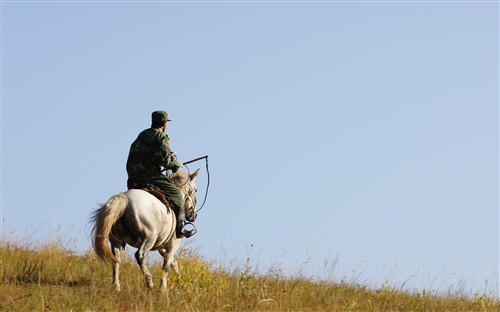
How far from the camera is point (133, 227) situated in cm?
1314

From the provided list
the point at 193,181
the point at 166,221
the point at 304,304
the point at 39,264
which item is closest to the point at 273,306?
the point at 304,304

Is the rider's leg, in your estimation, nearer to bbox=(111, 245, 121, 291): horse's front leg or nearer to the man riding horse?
the man riding horse

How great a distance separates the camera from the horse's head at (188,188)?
14938 mm

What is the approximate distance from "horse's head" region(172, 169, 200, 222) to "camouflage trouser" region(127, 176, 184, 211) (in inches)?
24.9

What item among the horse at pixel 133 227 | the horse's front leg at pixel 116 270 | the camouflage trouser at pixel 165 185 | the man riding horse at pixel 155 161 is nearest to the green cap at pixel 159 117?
the man riding horse at pixel 155 161

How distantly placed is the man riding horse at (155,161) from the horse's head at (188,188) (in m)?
0.64

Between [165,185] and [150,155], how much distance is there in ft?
2.01

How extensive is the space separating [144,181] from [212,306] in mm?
3071

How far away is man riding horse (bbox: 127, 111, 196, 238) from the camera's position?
45.4ft

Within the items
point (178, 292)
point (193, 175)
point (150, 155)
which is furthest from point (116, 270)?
point (193, 175)

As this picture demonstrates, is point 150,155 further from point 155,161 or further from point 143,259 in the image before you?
point 143,259

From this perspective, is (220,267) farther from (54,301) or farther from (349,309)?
(54,301)

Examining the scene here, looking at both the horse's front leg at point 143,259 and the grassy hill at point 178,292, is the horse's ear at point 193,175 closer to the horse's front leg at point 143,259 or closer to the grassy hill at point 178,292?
the grassy hill at point 178,292

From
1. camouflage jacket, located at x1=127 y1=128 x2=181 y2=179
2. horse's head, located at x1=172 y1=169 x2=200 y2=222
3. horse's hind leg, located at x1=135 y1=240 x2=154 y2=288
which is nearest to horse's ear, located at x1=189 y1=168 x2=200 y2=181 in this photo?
horse's head, located at x1=172 y1=169 x2=200 y2=222
